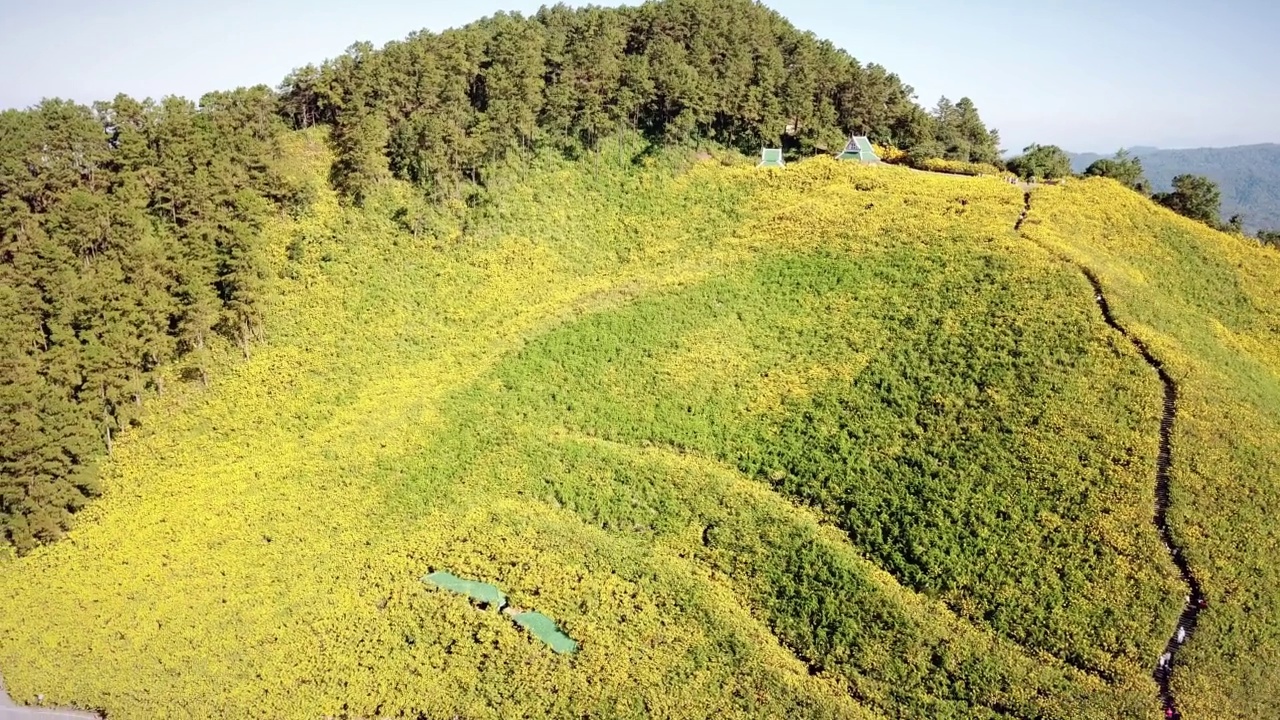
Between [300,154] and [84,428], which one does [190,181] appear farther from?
[84,428]

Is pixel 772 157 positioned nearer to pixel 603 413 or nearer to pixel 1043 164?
pixel 1043 164

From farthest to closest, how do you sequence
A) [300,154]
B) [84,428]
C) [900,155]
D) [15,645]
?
[900,155] → [300,154] → [84,428] → [15,645]

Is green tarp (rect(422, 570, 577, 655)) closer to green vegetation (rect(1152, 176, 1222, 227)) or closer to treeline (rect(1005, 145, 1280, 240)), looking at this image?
treeline (rect(1005, 145, 1280, 240))

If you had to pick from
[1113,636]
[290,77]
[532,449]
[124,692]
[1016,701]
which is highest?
[290,77]

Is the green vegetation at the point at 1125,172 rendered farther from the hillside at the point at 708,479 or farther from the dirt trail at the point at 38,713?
the dirt trail at the point at 38,713

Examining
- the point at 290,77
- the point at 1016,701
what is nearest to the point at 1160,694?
the point at 1016,701

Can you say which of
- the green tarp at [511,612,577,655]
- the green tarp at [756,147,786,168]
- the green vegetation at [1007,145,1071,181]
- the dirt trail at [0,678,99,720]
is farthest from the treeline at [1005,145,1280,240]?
the dirt trail at [0,678,99,720]

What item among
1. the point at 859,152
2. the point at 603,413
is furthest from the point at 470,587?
the point at 859,152
